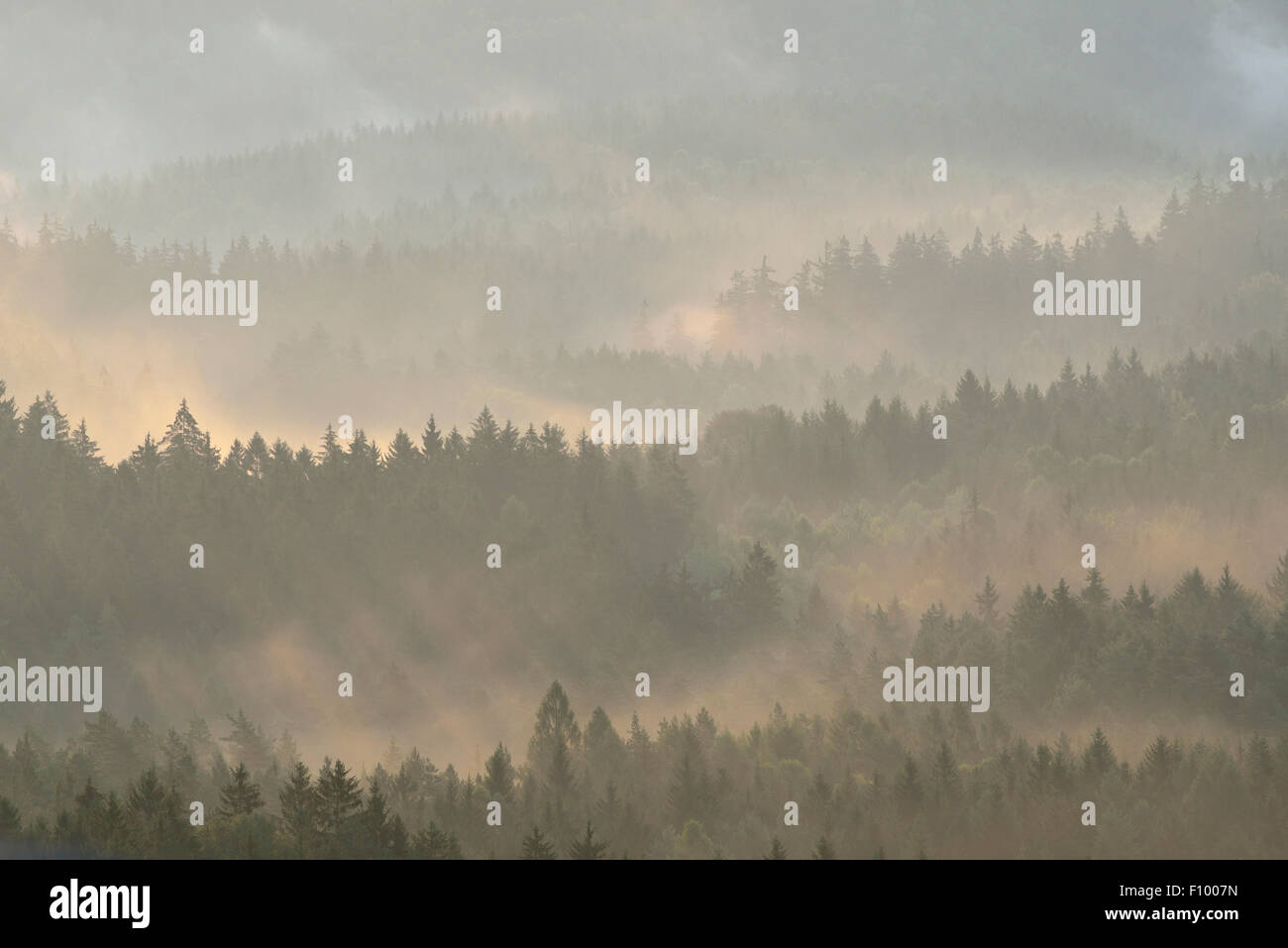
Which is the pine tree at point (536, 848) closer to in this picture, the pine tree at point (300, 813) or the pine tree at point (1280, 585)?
the pine tree at point (300, 813)

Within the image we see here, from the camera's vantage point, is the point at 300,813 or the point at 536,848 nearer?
the point at 300,813

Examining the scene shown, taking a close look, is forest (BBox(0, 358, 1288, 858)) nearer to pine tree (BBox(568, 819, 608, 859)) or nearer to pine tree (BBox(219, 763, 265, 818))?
pine tree (BBox(568, 819, 608, 859))

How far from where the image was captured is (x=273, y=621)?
145375 millimetres

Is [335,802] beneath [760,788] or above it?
above

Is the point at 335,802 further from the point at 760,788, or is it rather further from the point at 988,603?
the point at 988,603

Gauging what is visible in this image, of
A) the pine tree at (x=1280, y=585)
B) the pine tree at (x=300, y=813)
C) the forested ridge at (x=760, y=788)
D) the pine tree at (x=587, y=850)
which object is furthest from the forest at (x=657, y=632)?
the pine tree at (x=300, y=813)

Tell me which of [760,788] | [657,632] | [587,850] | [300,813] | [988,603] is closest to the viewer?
[300,813]

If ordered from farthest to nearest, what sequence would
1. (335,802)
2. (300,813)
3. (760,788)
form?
(760,788), (335,802), (300,813)

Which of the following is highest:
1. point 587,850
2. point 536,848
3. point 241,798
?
point 241,798

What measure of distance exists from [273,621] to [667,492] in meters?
46.1

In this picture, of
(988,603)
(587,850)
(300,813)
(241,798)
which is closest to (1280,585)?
(988,603)

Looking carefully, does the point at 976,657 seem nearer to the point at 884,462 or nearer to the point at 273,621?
the point at 884,462
